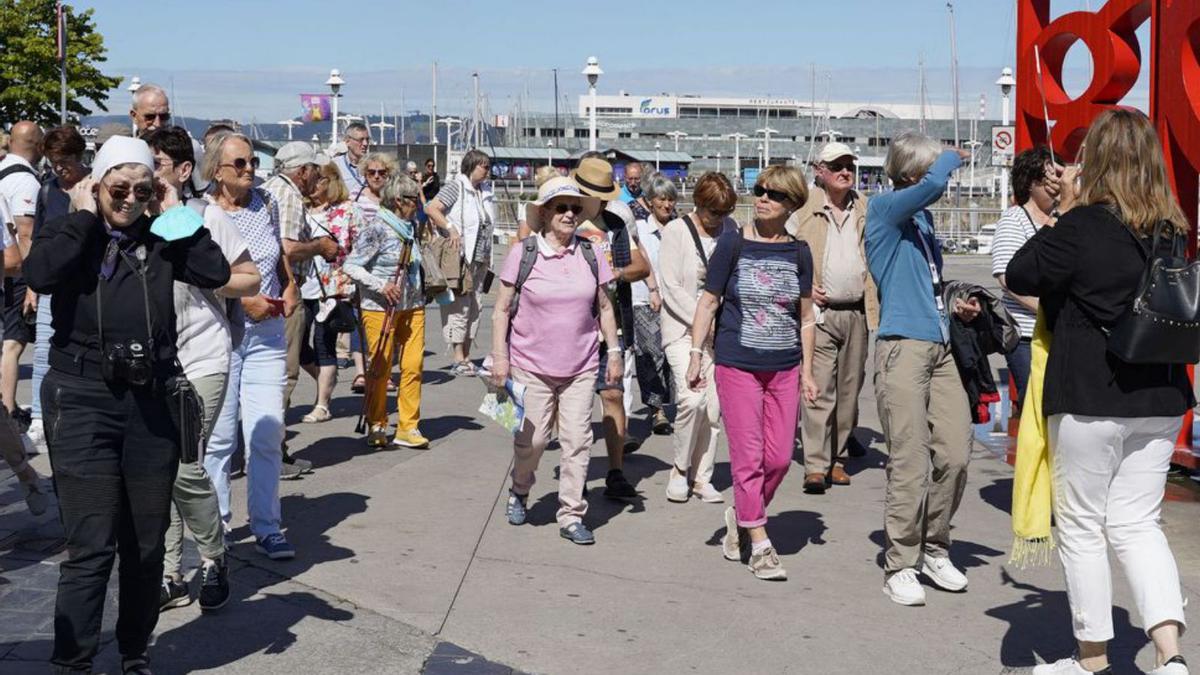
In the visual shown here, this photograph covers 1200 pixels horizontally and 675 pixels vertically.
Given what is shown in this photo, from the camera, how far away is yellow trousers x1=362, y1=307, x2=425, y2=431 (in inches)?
388

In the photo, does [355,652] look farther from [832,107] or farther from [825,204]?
[832,107]

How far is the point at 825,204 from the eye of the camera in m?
8.88

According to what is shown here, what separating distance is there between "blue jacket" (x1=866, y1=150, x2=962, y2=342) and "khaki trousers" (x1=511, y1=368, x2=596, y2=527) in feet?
5.58

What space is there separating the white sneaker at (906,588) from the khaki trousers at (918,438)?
3cm

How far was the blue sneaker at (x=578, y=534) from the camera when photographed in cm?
748

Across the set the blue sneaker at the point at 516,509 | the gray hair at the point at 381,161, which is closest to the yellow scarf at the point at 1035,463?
the blue sneaker at the point at 516,509

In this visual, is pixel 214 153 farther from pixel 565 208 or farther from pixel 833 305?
pixel 833 305

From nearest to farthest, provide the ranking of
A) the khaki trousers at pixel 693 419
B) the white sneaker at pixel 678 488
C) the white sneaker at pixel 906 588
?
the white sneaker at pixel 906 588 → the khaki trousers at pixel 693 419 → the white sneaker at pixel 678 488

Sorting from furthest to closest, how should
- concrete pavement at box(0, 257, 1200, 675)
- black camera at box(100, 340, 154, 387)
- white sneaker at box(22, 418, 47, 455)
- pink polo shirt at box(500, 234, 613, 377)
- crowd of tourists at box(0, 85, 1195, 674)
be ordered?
white sneaker at box(22, 418, 47, 455)
pink polo shirt at box(500, 234, 613, 377)
concrete pavement at box(0, 257, 1200, 675)
crowd of tourists at box(0, 85, 1195, 674)
black camera at box(100, 340, 154, 387)

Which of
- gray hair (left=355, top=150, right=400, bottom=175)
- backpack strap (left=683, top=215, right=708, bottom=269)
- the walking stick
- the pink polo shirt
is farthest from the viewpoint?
gray hair (left=355, top=150, right=400, bottom=175)

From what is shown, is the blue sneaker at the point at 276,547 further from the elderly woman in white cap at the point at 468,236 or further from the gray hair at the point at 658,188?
the elderly woman in white cap at the point at 468,236

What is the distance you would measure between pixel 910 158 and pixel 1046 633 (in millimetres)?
2030

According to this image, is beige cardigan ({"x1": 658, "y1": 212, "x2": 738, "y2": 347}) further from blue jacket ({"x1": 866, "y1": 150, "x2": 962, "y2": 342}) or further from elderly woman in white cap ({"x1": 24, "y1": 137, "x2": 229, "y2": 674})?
elderly woman in white cap ({"x1": 24, "y1": 137, "x2": 229, "y2": 674})

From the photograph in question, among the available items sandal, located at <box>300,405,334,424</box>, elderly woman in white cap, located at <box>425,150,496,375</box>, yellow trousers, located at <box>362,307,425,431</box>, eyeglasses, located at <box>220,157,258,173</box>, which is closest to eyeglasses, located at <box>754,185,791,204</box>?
eyeglasses, located at <box>220,157,258,173</box>
